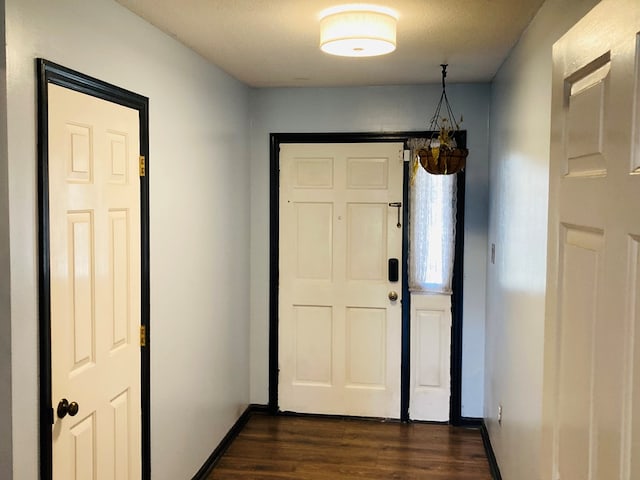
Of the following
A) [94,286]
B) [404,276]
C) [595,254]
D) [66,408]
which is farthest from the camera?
[404,276]

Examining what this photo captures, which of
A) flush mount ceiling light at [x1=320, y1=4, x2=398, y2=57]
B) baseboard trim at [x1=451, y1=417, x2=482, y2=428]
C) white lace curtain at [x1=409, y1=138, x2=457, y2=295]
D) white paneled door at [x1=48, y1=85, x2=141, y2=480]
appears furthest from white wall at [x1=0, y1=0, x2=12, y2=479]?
baseboard trim at [x1=451, y1=417, x2=482, y2=428]

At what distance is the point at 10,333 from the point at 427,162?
8.14 ft

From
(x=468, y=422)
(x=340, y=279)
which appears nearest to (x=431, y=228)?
(x=340, y=279)

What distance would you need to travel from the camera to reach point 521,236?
2816 mm

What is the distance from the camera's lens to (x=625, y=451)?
0.92 metres

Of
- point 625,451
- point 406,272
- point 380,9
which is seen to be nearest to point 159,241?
point 380,9

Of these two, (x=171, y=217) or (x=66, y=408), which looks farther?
(x=171, y=217)

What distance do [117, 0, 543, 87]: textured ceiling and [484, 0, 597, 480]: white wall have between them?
0.16 metres

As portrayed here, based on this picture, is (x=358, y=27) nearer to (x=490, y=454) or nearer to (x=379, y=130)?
(x=379, y=130)

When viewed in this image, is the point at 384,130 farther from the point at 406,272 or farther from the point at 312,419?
the point at 312,419

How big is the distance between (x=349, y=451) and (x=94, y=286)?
2228 millimetres

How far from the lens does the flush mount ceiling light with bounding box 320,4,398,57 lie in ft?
8.14

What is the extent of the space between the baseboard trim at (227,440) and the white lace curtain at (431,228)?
1.51m

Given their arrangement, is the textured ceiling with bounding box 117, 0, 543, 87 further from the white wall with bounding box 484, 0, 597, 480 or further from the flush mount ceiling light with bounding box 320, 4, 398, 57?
the white wall with bounding box 484, 0, 597, 480
